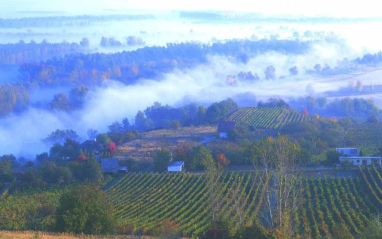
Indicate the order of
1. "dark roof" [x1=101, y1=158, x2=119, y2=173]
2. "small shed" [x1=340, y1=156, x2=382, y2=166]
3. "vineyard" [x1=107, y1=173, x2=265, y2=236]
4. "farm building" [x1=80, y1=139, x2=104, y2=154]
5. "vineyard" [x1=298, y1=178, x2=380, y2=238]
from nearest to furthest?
"vineyard" [x1=298, y1=178, x2=380, y2=238] < "vineyard" [x1=107, y1=173, x2=265, y2=236] < "small shed" [x1=340, y1=156, x2=382, y2=166] < "dark roof" [x1=101, y1=158, x2=119, y2=173] < "farm building" [x1=80, y1=139, x2=104, y2=154]

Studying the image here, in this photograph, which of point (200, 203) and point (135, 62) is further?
point (135, 62)

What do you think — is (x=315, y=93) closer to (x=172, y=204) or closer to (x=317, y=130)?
(x=317, y=130)

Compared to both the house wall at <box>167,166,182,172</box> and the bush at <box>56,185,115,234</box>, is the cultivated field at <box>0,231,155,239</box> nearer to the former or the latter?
the bush at <box>56,185,115,234</box>

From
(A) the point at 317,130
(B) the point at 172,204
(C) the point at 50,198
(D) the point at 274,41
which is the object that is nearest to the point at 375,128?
(A) the point at 317,130

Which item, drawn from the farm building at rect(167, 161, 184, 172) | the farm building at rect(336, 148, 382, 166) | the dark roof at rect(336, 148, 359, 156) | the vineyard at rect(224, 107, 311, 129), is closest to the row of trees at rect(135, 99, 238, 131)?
the vineyard at rect(224, 107, 311, 129)

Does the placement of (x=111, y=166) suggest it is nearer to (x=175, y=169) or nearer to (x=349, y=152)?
(x=175, y=169)

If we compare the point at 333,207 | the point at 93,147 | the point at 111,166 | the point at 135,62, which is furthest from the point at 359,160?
the point at 135,62
